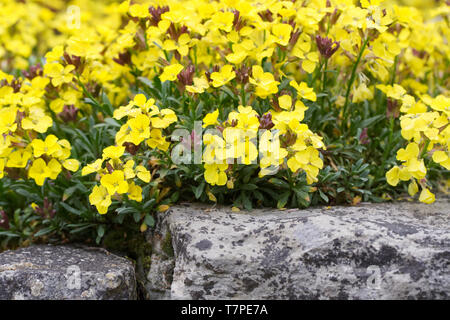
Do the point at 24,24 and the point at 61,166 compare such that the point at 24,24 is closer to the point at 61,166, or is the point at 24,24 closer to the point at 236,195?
the point at 61,166

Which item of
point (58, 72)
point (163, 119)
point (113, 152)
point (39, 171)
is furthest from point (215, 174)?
point (58, 72)

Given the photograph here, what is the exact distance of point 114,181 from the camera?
2.17m

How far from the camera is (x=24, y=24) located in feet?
13.4

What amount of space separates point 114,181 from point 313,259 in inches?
35.4

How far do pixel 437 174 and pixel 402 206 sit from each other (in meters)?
0.49

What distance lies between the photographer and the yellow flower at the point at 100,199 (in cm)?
218

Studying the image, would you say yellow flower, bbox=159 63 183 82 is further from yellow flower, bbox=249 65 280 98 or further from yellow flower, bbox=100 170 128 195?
yellow flower, bbox=100 170 128 195

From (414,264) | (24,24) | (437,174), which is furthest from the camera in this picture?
(24,24)

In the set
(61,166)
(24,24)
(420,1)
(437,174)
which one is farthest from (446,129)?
(420,1)

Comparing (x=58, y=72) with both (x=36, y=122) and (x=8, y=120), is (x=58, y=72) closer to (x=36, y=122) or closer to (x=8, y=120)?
(x=36, y=122)

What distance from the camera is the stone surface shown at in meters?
2.00

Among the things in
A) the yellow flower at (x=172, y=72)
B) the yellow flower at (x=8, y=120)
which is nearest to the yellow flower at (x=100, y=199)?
the yellow flower at (x=8, y=120)

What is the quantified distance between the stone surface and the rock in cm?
27

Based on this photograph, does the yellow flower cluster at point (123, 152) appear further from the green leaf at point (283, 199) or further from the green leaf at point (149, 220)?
the green leaf at point (283, 199)
